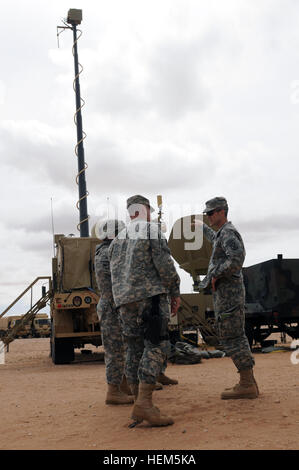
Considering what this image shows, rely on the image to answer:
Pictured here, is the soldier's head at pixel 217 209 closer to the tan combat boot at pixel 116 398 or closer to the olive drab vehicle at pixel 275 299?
the tan combat boot at pixel 116 398

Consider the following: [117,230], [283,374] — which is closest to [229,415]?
[117,230]

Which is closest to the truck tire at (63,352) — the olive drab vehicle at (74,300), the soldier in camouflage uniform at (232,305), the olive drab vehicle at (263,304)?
the olive drab vehicle at (74,300)

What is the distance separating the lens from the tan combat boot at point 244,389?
4.69m

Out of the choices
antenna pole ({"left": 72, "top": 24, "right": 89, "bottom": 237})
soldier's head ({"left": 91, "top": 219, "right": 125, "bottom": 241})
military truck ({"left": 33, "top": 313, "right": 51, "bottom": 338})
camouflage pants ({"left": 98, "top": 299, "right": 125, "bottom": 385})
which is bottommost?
military truck ({"left": 33, "top": 313, "right": 51, "bottom": 338})

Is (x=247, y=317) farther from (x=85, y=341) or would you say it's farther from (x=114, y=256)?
(x=114, y=256)

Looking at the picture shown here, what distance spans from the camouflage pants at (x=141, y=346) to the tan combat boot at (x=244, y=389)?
0.93 meters

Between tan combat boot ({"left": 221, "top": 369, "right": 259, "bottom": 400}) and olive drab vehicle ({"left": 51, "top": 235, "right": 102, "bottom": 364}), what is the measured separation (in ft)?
19.0

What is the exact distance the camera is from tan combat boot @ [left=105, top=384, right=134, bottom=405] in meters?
4.89

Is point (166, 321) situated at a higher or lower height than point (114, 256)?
lower

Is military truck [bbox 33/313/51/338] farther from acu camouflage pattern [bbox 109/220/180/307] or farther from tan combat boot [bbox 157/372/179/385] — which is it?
acu camouflage pattern [bbox 109/220/180/307]

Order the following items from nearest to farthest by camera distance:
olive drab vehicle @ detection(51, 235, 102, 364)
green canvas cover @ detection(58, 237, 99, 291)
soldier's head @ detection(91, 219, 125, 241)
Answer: soldier's head @ detection(91, 219, 125, 241) → olive drab vehicle @ detection(51, 235, 102, 364) → green canvas cover @ detection(58, 237, 99, 291)

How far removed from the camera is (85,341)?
11.0 m

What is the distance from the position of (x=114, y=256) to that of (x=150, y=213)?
472mm

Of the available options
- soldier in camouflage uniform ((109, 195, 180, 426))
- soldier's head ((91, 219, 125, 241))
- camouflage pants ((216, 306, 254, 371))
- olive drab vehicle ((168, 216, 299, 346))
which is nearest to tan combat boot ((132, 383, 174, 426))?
soldier in camouflage uniform ((109, 195, 180, 426))
